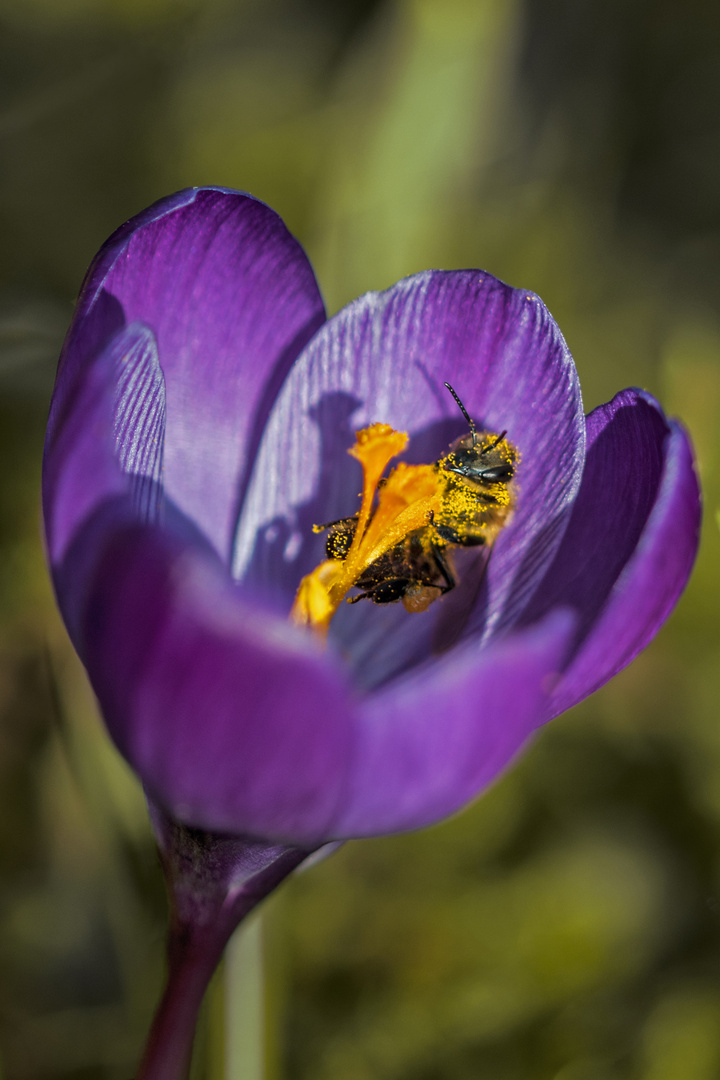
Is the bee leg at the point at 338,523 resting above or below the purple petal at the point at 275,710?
below

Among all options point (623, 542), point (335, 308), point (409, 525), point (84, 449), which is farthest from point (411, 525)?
point (335, 308)

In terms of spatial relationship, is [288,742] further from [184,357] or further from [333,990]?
[333,990]

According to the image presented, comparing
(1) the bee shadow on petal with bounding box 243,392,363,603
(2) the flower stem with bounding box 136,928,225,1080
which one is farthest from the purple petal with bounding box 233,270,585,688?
(2) the flower stem with bounding box 136,928,225,1080

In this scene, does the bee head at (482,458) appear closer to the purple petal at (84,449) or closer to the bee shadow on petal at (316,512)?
the bee shadow on petal at (316,512)

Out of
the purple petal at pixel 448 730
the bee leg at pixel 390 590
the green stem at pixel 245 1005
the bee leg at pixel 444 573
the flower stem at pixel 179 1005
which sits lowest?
the green stem at pixel 245 1005

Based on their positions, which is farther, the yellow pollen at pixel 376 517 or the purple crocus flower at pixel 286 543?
the yellow pollen at pixel 376 517

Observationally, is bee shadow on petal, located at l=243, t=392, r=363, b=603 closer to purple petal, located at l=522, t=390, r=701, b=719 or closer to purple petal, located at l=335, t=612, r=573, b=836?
purple petal, located at l=522, t=390, r=701, b=719

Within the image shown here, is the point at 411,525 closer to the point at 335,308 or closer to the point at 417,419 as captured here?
the point at 417,419

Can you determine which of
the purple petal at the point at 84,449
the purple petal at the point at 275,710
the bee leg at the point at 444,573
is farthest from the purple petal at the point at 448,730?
the bee leg at the point at 444,573
